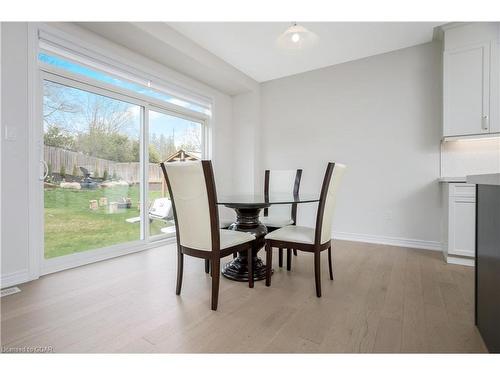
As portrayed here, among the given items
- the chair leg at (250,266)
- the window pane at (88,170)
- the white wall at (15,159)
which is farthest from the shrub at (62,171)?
the chair leg at (250,266)

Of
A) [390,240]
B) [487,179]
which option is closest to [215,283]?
[487,179]

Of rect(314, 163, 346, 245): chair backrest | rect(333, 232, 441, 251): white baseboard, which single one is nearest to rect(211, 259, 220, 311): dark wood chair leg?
rect(314, 163, 346, 245): chair backrest

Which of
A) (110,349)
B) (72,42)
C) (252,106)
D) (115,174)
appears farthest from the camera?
(252,106)

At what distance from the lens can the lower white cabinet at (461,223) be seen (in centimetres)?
255

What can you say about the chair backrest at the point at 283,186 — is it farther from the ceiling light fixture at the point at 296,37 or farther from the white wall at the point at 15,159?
the white wall at the point at 15,159

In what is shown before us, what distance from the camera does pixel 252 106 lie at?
4500mm

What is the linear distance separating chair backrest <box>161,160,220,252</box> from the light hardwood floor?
1.54 ft

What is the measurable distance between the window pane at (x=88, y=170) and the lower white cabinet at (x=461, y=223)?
3.61 m

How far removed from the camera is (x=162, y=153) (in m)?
3.60

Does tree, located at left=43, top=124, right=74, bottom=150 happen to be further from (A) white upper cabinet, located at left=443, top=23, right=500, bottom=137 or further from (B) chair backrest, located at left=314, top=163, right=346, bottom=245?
(A) white upper cabinet, located at left=443, top=23, right=500, bottom=137

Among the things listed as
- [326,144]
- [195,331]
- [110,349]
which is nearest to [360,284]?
[195,331]

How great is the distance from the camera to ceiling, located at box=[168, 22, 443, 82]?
2.87 metres

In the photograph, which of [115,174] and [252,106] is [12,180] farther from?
[252,106]
